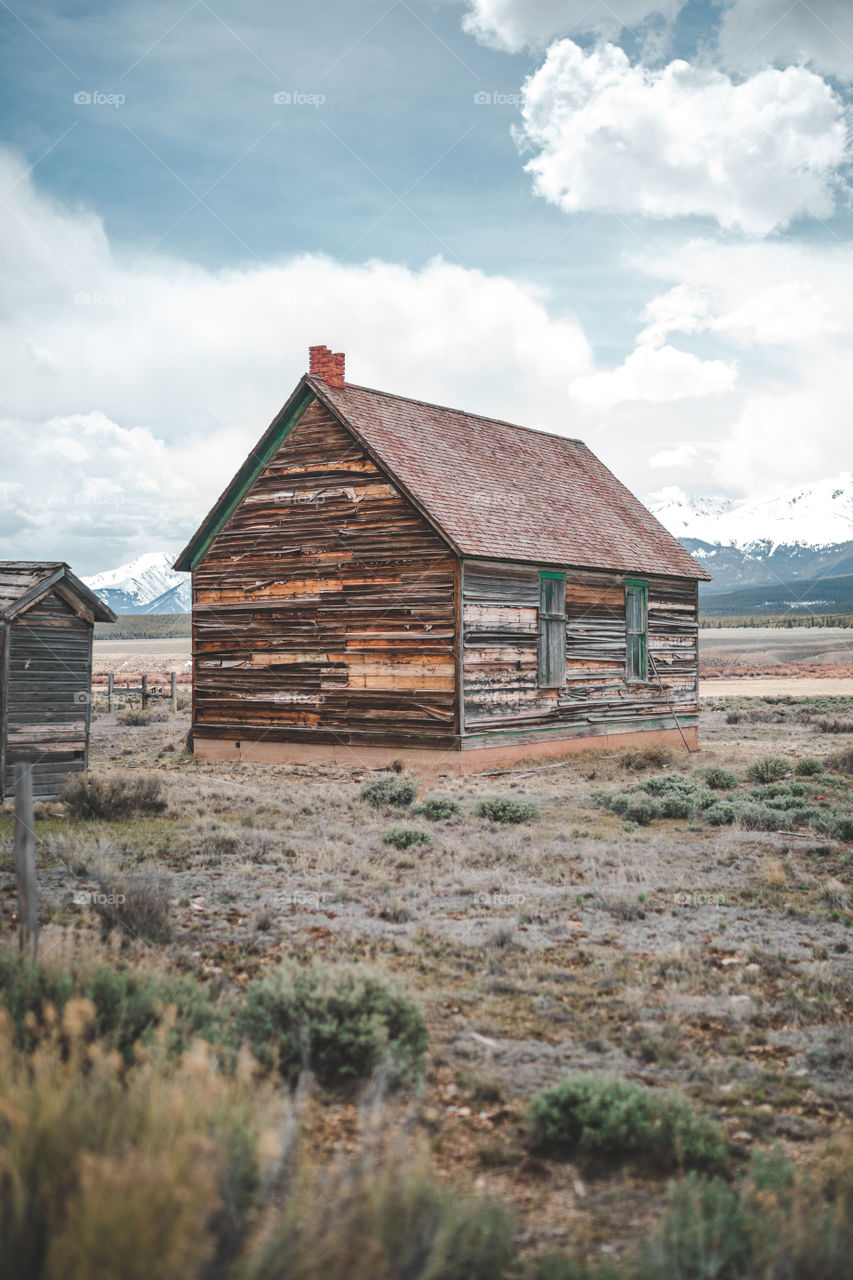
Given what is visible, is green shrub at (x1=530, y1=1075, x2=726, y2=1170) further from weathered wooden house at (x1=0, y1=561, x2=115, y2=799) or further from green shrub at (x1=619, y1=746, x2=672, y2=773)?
green shrub at (x1=619, y1=746, x2=672, y2=773)

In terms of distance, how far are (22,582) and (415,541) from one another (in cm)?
656

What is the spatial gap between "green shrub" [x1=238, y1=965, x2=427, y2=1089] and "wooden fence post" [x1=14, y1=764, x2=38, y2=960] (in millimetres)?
1353

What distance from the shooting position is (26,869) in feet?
18.8

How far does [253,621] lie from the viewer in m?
19.2

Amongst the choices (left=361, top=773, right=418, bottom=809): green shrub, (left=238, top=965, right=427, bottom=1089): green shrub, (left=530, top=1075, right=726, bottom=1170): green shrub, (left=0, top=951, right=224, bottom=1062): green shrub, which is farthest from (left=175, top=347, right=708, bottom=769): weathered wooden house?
(left=530, top=1075, right=726, bottom=1170): green shrub

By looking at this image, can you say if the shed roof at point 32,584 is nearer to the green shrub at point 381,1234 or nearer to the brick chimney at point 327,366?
the brick chimney at point 327,366

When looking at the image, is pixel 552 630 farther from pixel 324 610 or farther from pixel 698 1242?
pixel 698 1242

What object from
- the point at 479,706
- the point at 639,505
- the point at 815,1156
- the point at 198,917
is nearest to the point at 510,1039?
the point at 815,1156

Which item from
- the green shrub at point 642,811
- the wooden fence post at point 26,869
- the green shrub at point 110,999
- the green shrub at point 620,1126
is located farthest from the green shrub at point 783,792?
the wooden fence post at point 26,869

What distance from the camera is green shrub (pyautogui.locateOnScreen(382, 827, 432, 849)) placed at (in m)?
10.9

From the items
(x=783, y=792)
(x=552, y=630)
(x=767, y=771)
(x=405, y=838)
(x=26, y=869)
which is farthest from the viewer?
(x=552, y=630)

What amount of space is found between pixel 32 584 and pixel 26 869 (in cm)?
820

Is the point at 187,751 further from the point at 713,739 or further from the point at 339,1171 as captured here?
the point at 339,1171

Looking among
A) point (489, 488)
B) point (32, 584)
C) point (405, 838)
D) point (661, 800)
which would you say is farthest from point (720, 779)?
point (32, 584)
